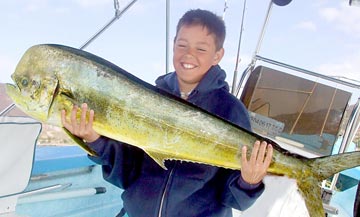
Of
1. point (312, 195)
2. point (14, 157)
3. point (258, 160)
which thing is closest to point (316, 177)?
point (312, 195)

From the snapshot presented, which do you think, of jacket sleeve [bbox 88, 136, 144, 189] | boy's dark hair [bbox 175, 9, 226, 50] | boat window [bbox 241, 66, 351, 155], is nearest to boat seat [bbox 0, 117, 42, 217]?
jacket sleeve [bbox 88, 136, 144, 189]

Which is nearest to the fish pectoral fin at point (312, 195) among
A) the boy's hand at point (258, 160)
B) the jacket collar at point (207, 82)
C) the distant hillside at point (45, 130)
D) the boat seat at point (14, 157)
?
the boy's hand at point (258, 160)

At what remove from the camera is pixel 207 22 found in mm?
2145

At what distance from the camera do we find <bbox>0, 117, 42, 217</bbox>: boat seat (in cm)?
242

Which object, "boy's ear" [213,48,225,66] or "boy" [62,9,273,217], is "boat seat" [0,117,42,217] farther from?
A: "boy's ear" [213,48,225,66]

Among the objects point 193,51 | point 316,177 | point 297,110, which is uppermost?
point 193,51

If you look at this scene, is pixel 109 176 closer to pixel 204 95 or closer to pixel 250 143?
pixel 204 95

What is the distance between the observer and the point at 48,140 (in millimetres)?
3664

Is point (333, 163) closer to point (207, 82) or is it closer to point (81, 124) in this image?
point (207, 82)

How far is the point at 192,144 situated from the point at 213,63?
60 cm

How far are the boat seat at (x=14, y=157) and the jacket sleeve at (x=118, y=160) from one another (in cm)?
61

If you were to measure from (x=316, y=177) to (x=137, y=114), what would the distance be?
758mm

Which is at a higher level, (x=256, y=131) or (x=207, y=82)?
(x=207, y=82)

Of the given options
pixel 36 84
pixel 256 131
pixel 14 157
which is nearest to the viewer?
pixel 36 84
